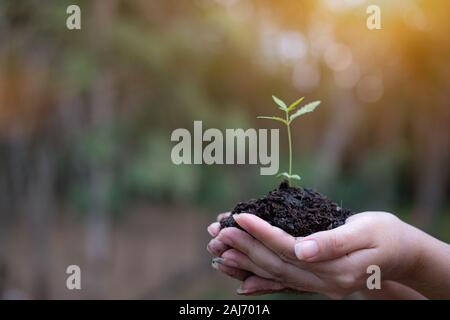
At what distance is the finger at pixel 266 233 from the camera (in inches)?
31.5

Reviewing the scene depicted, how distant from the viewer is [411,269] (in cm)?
94

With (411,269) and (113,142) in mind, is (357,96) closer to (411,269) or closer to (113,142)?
(113,142)

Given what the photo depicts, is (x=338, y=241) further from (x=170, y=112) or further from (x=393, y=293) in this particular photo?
(x=170, y=112)

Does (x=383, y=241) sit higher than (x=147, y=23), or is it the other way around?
(x=147, y=23)

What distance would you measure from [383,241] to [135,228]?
7.63 metres

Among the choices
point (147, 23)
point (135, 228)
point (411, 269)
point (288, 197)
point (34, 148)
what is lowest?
point (135, 228)

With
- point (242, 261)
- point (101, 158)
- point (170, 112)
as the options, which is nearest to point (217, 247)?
point (242, 261)

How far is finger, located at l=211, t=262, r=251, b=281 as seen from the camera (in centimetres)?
94

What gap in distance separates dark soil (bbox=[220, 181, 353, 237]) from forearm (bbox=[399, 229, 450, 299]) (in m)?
0.16

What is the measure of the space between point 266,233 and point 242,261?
0.40 ft

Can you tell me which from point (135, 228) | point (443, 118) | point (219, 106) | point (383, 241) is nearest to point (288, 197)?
point (383, 241)

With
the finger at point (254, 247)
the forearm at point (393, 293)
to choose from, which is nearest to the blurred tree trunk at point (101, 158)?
the forearm at point (393, 293)

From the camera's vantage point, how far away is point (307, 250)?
765 millimetres

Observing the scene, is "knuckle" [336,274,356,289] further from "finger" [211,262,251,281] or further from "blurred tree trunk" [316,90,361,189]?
"blurred tree trunk" [316,90,361,189]
